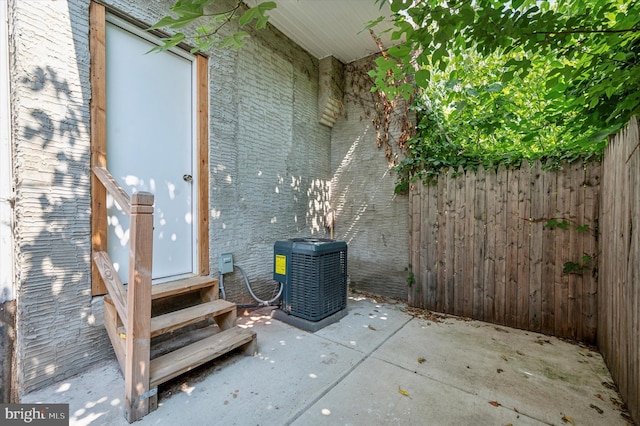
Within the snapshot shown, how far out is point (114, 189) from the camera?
71.8 inches

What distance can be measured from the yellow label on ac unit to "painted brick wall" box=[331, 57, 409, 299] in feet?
5.54

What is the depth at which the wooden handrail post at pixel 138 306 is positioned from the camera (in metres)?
1.60

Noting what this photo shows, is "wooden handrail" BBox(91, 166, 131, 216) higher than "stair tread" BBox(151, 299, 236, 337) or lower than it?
higher

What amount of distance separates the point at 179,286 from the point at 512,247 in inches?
133

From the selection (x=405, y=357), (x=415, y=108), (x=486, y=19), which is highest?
(x=415, y=108)

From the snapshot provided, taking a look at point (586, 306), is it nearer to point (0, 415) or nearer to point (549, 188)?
point (549, 188)

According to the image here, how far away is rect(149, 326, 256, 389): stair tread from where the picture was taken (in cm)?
173

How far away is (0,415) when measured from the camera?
5.46 feet

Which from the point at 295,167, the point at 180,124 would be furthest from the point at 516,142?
the point at 180,124

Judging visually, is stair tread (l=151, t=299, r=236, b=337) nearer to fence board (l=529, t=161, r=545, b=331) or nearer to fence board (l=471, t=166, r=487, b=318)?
fence board (l=471, t=166, r=487, b=318)

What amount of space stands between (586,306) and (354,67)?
4328 millimetres

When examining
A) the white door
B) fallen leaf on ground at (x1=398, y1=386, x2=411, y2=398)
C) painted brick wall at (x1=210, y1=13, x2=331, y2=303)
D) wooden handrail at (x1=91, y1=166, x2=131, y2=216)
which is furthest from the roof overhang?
fallen leaf on ground at (x1=398, y1=386, x2=411, y2=398)

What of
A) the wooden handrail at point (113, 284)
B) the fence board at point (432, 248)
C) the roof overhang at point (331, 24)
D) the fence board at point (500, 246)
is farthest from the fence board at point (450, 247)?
the wooden handrail at point (113, 284)

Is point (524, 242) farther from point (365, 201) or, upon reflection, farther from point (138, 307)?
point (138, 307)
